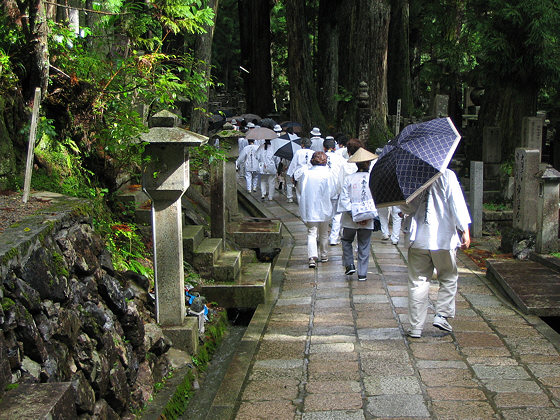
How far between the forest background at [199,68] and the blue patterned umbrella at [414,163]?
96.0 inches

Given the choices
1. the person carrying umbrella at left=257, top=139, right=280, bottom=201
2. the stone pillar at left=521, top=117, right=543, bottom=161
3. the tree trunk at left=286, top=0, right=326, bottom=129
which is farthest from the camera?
the tree trunk at left=286, top=0, right=326, bottom=129

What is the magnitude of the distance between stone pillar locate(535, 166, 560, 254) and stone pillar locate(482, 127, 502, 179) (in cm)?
546

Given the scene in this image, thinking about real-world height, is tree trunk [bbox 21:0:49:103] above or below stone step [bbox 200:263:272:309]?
above

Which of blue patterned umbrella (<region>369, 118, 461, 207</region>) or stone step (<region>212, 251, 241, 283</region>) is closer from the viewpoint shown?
blue patterned umbrella (<region>369, 118, 461, 207</region>)

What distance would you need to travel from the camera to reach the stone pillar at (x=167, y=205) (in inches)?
238

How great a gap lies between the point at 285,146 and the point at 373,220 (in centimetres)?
766

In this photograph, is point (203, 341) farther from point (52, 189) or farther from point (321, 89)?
point (321, 89)

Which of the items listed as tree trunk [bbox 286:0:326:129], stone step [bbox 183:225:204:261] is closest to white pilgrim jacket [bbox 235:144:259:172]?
tree trunk [bbox 286:0:326:129]

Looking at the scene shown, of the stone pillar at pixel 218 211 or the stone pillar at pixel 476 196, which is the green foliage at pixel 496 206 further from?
the stone pillar at pixel 218 211

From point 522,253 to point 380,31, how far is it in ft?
32.6

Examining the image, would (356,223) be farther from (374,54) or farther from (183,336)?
(374,54)

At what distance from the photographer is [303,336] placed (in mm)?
6586

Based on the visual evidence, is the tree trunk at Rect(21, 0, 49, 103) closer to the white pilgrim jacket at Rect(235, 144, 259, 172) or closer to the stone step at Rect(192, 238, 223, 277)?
the stone step at Rect(192, 238, 223, 277)

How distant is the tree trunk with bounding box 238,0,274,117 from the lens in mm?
27484
